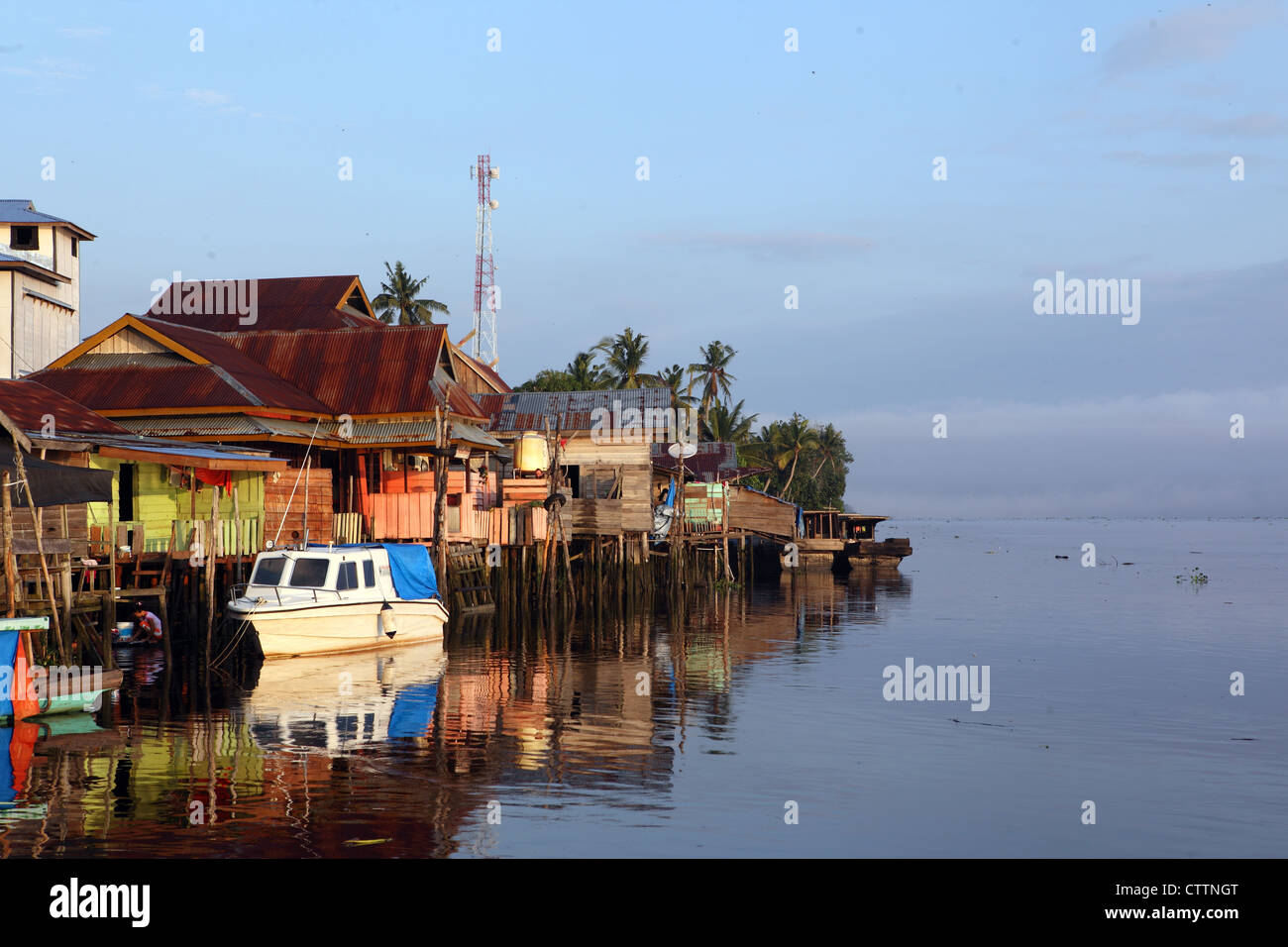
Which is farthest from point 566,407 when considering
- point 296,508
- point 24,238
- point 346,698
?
point 346,698

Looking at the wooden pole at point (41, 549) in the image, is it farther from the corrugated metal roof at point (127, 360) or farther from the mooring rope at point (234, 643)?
the corrugated metal roof at point (127, 360)

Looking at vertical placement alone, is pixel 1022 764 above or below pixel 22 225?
below

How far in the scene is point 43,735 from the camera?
1775 centimetres

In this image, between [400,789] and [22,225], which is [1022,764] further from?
[22,225]

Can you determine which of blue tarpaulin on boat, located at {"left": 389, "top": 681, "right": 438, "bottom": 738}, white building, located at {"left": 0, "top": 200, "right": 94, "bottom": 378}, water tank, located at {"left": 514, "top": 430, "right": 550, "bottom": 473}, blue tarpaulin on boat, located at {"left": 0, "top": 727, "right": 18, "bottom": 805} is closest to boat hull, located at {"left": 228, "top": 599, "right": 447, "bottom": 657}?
blue tarpaulin on boat, located at {"left": 389, "top": 681, "right": 438, "bottom": 738}

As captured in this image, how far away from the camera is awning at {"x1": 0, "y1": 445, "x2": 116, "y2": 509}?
1972cm

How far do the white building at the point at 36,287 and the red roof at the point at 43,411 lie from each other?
71.4 ft

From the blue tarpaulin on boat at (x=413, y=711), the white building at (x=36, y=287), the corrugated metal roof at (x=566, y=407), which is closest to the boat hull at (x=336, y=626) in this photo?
the blue tarpaulin on boat at (x=413, y=711)

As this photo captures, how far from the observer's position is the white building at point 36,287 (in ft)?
151

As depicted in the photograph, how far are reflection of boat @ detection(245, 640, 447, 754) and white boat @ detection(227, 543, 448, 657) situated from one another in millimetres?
487

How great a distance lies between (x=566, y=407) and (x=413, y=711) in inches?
1151

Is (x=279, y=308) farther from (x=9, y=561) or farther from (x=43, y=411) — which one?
(x=9, y=561)
